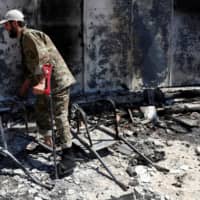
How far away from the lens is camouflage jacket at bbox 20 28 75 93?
5.64 meters

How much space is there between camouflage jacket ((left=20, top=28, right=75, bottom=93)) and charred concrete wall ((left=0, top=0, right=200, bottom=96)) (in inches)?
63.1

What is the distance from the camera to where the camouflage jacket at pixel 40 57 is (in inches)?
222

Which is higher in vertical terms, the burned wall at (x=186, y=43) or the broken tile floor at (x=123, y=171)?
the burned wall at (x=186, y=43)

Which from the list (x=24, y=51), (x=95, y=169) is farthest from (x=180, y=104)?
(x=24, y=51)

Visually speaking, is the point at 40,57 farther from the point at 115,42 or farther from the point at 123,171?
the point at 115,42

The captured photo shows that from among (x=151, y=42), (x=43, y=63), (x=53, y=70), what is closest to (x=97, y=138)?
(x=53, y=70)

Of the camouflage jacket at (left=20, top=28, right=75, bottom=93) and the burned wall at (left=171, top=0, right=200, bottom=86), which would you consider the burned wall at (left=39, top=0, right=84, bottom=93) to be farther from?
the burned wall at (left=171, top=0, right=200, bottom=86)

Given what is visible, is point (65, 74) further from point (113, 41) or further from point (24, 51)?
point (113, 41)

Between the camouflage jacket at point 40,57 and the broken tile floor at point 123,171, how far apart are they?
0.99 metres

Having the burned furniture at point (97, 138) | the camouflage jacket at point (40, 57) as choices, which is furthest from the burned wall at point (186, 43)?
the camouflage jacket at point (40, 57)

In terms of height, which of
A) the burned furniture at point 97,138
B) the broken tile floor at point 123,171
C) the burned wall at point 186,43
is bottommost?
the broken tile floor at point 123,171

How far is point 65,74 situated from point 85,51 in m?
2.09

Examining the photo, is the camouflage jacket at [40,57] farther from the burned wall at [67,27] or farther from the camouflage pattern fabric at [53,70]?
the burned wall at [67,27]

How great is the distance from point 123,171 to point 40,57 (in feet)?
5.93
